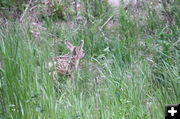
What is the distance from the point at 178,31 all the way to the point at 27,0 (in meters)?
2.93

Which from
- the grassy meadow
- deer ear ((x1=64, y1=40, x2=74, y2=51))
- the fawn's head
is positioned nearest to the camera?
the grassy meadow

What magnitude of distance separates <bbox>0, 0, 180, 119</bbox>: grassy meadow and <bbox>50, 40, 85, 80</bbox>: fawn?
0.10 m

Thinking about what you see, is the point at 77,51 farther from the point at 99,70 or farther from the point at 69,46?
the point at 99,70

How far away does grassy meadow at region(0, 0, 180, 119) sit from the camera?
3.91m

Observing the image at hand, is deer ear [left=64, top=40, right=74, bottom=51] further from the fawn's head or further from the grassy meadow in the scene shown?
the grassy meadow

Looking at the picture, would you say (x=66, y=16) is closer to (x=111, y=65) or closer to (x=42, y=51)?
(x=111, y=65)

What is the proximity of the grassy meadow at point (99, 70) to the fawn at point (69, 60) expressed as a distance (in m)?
0.10

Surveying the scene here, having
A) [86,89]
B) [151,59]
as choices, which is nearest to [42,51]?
[86,89]

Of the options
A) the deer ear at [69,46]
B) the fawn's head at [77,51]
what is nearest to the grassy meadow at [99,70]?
the fawn's head at [77,51]

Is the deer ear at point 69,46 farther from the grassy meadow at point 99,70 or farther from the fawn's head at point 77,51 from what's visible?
the grassy meadow at point 99,70

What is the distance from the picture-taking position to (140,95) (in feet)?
14.2

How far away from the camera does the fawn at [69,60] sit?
5364 mm

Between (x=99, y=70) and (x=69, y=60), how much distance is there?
579 mm

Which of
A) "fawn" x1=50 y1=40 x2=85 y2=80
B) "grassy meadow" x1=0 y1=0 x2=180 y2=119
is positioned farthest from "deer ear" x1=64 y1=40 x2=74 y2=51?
"grassy meadow" x1=0 y1=0 x2=180 y2=119
